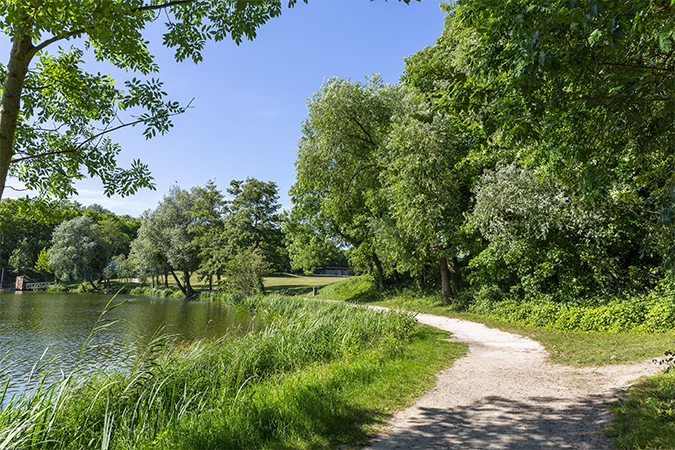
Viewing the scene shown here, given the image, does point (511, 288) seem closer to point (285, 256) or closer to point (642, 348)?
point (642, 348)

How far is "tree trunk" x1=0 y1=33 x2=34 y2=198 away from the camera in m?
3.33

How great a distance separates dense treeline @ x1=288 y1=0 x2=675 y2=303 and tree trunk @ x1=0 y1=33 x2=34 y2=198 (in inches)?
158

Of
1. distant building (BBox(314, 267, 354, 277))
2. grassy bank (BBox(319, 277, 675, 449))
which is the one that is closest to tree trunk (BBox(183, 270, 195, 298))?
grassy bank (BBox(319, 277, 675, 449))

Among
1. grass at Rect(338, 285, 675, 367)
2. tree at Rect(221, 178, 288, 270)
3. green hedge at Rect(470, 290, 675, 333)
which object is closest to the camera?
grass at Rect(338, 285, 675, 367)

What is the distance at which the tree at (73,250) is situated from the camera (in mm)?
41594

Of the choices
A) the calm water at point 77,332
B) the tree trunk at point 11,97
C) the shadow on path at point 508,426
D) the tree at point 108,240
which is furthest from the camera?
the tree at point 108,240

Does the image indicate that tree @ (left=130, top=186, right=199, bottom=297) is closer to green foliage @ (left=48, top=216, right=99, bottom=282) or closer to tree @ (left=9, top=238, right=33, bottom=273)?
green foliage @ (left=48, top=216, right=99, bottom=282)

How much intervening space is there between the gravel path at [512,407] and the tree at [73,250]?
47.4 meters

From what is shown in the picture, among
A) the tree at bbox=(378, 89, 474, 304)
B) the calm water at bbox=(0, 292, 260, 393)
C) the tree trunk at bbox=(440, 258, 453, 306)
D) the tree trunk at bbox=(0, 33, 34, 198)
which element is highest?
the tree at bbox=(378, 89, 474, 304)

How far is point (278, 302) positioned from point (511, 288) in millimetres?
11862

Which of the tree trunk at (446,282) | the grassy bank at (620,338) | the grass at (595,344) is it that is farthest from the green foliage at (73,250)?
the grass at (595,344)

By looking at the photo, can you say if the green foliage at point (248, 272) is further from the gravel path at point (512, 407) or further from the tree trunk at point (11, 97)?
the tree trunk at point (11, 97)

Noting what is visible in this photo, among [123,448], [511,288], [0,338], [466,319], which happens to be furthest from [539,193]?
[0,338]

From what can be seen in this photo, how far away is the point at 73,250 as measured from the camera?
42.1 meters
